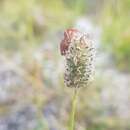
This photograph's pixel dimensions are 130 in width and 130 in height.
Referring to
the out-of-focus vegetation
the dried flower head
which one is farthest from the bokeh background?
the dried flower head

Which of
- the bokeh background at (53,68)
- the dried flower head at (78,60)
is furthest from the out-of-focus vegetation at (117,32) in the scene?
the dried flower head at (78,60)

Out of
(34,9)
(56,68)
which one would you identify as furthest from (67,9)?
(56,68)

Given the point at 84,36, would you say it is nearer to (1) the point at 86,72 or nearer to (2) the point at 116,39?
(1) the point at 86,72

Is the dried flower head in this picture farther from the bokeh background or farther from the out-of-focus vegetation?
the out-of-focus vegetation

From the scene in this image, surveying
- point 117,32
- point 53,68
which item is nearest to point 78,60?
point 53,68

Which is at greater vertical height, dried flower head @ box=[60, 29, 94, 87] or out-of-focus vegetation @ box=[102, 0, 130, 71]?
out-of-focus vegetation @ box=[102, 0, 130, 71]

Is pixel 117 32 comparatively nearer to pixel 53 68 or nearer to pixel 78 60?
pixel 53 68

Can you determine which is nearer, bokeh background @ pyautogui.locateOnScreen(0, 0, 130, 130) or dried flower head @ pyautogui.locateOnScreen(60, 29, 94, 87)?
dried flower head @ pyautogui.locateOnScreen(60, 29, 94, 87)

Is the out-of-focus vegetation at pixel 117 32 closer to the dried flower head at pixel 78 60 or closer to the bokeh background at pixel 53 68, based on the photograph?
the bokeh background at pixel 53 68
